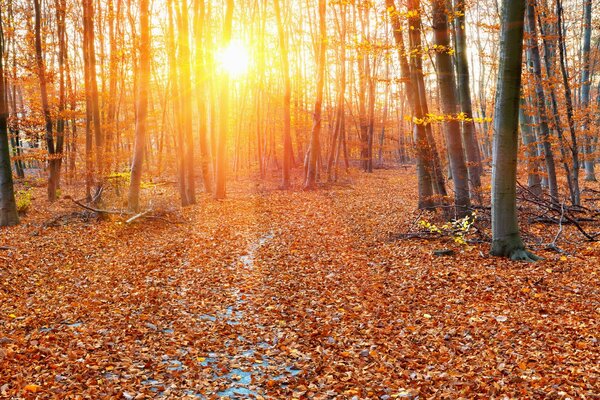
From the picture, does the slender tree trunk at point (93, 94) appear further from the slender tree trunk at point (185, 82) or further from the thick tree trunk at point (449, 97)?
the thick tree trunk at point (449, 97)

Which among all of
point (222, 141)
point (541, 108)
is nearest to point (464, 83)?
point (541, 108)

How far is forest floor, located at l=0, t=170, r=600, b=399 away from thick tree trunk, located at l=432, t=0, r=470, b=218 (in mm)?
1982

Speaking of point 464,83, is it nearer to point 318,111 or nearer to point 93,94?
point 318,111

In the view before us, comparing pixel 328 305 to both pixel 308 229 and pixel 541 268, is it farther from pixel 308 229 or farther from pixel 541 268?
pixel 308 229

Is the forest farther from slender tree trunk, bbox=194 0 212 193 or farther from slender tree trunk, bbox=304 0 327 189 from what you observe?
slender tree trunk, bbox=304 0 327 189

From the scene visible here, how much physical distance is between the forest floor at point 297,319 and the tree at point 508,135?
0.49m

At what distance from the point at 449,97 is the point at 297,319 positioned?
22.9 feet

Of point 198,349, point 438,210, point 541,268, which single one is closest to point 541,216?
point 438,210

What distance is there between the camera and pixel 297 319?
6.68 m

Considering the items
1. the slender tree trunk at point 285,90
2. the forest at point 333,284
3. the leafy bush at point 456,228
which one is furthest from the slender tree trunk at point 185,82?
the leafy bush at point 456,228

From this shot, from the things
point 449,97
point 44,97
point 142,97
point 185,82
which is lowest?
point 449,97

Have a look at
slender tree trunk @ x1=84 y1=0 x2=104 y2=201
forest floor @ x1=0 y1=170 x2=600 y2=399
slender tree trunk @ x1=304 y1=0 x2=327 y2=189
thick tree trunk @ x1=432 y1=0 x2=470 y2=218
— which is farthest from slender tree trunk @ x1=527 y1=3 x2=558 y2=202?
slender tree trunk @ x1=84 y1=0 x2=104 y2=201

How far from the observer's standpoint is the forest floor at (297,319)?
469 cm

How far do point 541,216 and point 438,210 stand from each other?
299cm
